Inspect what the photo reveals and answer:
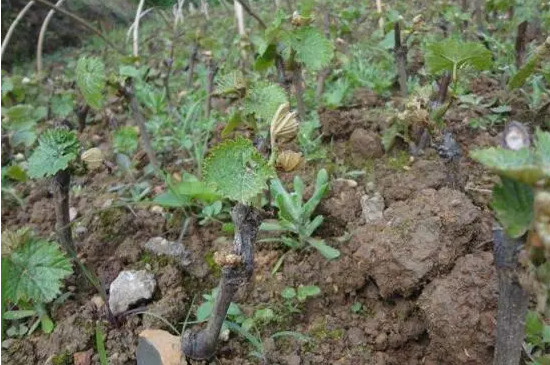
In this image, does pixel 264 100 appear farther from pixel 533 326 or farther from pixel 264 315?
pixel 533 326

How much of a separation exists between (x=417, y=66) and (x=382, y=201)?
3.37 ft

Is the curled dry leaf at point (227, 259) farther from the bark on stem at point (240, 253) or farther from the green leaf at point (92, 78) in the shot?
the green leaf at point (92, 78)

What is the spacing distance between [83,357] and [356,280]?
0.68 metres

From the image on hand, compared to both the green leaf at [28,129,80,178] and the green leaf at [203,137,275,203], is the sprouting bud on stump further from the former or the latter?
the green leaf at [28,129,80,178]

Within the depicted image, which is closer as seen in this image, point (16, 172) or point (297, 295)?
point (297, 295)

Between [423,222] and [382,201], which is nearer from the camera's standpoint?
[423,222]

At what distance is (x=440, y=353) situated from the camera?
1226 mm

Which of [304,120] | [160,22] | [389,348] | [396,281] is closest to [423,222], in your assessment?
[396,281]

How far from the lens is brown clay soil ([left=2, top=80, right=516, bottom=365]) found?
124 cm

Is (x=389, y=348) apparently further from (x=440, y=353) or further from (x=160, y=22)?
(x=160, y=22)

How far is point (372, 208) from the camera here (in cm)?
159

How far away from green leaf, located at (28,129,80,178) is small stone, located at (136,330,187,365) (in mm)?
460

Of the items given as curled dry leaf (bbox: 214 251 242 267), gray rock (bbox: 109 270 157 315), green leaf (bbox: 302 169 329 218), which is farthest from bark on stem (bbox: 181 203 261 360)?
green leaf (bbox: 302 169 329 218)

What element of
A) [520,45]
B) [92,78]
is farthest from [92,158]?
[520,45]
